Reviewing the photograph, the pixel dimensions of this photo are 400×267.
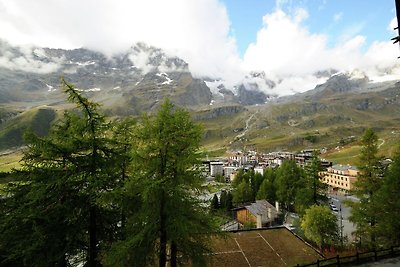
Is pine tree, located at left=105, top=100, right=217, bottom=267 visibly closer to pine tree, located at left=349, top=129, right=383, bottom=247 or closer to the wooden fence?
the wooden fence

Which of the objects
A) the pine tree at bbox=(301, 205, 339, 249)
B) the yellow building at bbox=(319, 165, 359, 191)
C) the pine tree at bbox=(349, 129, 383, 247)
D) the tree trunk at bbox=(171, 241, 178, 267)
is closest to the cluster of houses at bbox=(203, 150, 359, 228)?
the yellow building at bbox=(319, 165, 359, 191)

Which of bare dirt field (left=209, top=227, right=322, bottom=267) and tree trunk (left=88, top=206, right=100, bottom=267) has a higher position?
tree trunk (left=88, top=206, right=100, bottom=267)

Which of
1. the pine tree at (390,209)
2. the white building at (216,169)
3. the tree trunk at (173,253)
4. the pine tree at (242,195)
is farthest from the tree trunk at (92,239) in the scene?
the white building at (216,169)

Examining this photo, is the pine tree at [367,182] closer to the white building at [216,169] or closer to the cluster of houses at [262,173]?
the cluster of houses at [262,173]

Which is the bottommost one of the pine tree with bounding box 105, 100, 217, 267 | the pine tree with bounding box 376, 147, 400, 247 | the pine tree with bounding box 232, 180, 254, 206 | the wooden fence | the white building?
the white building

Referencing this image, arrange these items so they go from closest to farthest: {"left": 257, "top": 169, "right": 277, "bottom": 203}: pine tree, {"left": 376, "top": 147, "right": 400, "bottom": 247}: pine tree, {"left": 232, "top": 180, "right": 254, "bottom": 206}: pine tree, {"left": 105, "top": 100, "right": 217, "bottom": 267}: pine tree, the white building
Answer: {"left": 105, "top": 100, "right": 217, "bottom": 267}: pine tree
{"left": 376, "top": 147, "right": 400, "bottom": 247}: pine tree
{"left": 257, "top": 169, "right": 277, "bottom": 203}: pine tree
{"left": 232, "top": 180, "right": 254, "bottom": 206}: pine tree
the white building

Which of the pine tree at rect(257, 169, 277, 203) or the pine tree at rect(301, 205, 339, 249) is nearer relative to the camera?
the pine tree at rect(301, 205, 339, 249)

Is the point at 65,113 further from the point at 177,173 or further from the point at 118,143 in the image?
the point at 177,173

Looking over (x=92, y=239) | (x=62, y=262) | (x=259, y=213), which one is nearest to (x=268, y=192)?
(x=259, y=213)

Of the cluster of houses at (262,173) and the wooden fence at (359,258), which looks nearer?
the wooden fence at (359,258)

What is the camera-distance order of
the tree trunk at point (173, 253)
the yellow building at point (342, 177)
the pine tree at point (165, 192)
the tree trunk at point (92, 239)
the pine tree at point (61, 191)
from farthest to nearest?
the yellow building at point (342, 177) < the tree trunk at point (173, 253) < the tree trunk at point (92, 239) < the pine tree at point (165, 192) < the pine tree at point (61, 191)

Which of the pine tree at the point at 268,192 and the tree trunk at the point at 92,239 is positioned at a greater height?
the tree trunk at the point at 92,239

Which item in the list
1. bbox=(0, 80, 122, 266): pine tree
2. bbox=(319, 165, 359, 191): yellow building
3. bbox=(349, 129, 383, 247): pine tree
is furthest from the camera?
bbox=(319, 165, 359, 191): yellow building

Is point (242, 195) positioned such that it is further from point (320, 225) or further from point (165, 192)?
point (165, 192)
